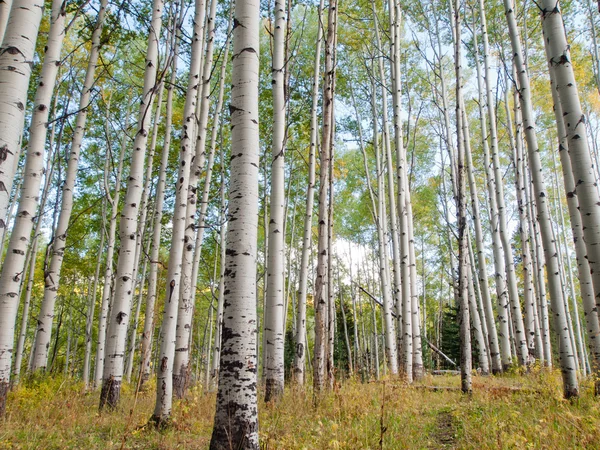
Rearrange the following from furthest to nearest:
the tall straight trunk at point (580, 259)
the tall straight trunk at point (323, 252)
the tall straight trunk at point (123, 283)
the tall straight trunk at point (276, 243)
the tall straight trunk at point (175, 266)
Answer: the tall straight trunk at point (323, 252), the tall straight trunk at point (123, 283), the tall straight trunk at point (276, 243), the tall straight trunk at point (580, 259), the tall straight trunk at point (175, 266)

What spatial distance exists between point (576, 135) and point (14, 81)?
15.1 feet

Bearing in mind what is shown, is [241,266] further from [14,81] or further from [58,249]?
[58,249]

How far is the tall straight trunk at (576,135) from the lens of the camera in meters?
3.41

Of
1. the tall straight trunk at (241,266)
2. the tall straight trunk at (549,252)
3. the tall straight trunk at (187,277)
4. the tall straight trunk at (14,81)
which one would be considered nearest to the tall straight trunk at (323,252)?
the tall straight trunk at (187,277)

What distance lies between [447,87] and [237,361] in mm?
14333

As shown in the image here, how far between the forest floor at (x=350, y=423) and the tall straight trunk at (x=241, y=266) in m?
0.57

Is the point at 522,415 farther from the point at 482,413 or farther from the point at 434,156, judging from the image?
the point at 434,156

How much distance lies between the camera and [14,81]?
98.5 inches

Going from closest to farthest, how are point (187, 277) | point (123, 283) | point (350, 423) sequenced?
point (350, 423), point (123, 283), point (187, 277)

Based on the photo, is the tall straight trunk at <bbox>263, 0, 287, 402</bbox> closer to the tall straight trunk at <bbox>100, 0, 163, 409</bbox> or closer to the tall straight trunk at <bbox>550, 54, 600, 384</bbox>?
the tall straight trunk at <bbox>100, 0, 163, 409</bbox>

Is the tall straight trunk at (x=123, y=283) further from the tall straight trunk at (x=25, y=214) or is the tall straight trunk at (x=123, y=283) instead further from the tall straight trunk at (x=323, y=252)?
the tall straight trunk at (x=323, y=252)

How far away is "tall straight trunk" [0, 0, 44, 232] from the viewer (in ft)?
7.72

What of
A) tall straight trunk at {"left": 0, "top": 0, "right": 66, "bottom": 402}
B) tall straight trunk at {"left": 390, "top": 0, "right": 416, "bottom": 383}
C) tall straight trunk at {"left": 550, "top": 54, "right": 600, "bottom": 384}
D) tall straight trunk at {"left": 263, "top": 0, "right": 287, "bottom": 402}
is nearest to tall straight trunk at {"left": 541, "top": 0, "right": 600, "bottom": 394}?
tall straight trunk at {"left": 550, "top": 54, "right": 600, "bottom": 384}

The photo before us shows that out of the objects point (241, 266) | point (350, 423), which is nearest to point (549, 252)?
point (350, 423)
